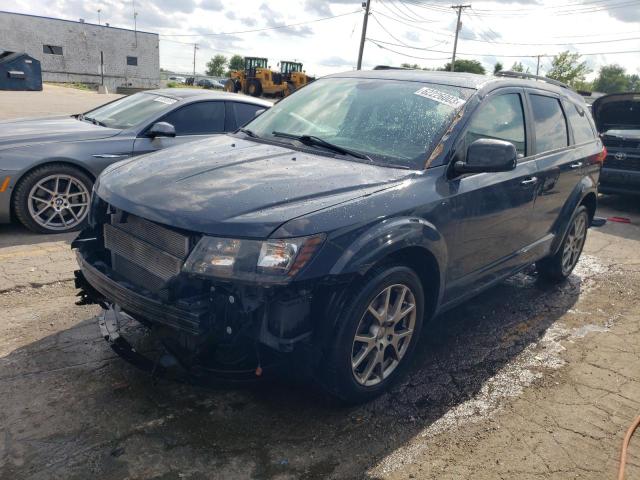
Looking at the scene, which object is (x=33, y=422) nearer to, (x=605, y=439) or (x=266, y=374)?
(x=266, y=374)

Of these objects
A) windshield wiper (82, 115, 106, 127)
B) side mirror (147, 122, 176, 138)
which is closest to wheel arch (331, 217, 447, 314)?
side mirror (147, 122, 176, 138)

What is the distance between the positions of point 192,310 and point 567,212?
140 inches

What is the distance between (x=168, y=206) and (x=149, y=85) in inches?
2387

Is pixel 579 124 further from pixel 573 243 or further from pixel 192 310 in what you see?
pixel 192 310

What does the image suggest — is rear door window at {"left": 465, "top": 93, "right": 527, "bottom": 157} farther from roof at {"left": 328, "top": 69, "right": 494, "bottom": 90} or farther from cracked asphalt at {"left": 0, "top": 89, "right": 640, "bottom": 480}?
cracked asphalt at {"left": 0, "top": 89, "right": 640, "bottom": 480}

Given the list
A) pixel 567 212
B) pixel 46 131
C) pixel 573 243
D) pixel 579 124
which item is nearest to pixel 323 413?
pixel 567 212

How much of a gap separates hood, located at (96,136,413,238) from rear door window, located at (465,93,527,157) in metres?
0.76

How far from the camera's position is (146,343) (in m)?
2.81

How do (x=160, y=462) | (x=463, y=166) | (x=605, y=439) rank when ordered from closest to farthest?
(x=160, y=462) → (x=605, y=439) → (x=463, y=166)

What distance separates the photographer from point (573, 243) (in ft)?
17.0

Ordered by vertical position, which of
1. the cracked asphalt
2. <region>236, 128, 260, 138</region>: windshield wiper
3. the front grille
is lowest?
the cracked asphalt

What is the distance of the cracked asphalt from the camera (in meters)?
2.54

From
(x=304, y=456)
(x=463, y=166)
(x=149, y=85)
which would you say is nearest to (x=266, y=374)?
(x=304, y=456)

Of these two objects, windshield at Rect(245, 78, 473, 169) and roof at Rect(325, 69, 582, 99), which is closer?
windshield at Rect(245, 78, 473, 169)
